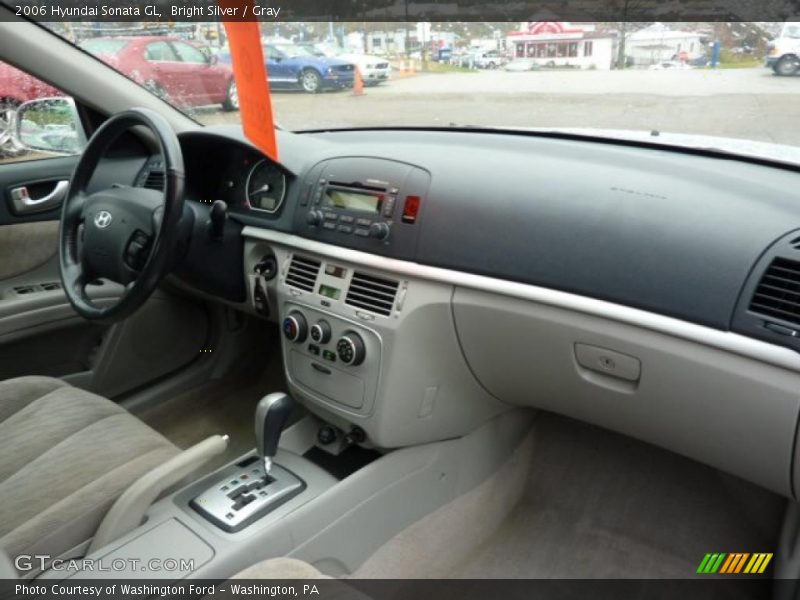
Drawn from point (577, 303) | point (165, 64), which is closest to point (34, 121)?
point (165, 64)

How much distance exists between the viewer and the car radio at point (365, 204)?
5.57ft

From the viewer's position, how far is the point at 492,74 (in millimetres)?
1836

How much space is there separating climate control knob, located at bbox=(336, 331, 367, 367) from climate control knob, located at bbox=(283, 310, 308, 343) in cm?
15

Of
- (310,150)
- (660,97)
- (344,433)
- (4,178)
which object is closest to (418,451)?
(344,433)

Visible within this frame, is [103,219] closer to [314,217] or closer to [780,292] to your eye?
[314,217]

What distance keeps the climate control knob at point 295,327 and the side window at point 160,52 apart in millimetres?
986

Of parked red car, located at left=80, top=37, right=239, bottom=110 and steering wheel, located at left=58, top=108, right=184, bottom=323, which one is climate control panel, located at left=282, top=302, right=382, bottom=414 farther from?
parked red car, located at left=80, top=37, right=239, bottom=110

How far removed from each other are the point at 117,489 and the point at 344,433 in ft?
1.99

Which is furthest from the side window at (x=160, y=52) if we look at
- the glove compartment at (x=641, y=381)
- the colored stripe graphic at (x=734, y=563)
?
the colored stripe graphic at (x=734, y=563)

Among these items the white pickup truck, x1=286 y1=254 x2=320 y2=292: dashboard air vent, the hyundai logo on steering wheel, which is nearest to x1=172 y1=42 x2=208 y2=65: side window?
the hyundai logo on steering wheel

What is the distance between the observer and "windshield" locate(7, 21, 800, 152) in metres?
1.47

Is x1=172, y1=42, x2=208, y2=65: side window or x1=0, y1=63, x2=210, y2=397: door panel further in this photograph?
x1=0, y1=63, x2=210, y2=397: door panel

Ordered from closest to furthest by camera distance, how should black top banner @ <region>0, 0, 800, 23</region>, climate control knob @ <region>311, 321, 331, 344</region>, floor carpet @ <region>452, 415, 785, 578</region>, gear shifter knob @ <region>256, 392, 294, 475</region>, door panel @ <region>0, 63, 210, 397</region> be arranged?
black top banner @ <region>0, 0, 800, 23</region>
gear shifter knob @ <region>256, 392, 294, 475</region>
climate control knob @ <region>311, 321, 331, 344</region>
floor carpet @ <region>452, 415, 785, 578</region>
door panel @ <region>0, 63, 210, 397</region>

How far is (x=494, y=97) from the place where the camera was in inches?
75.4
